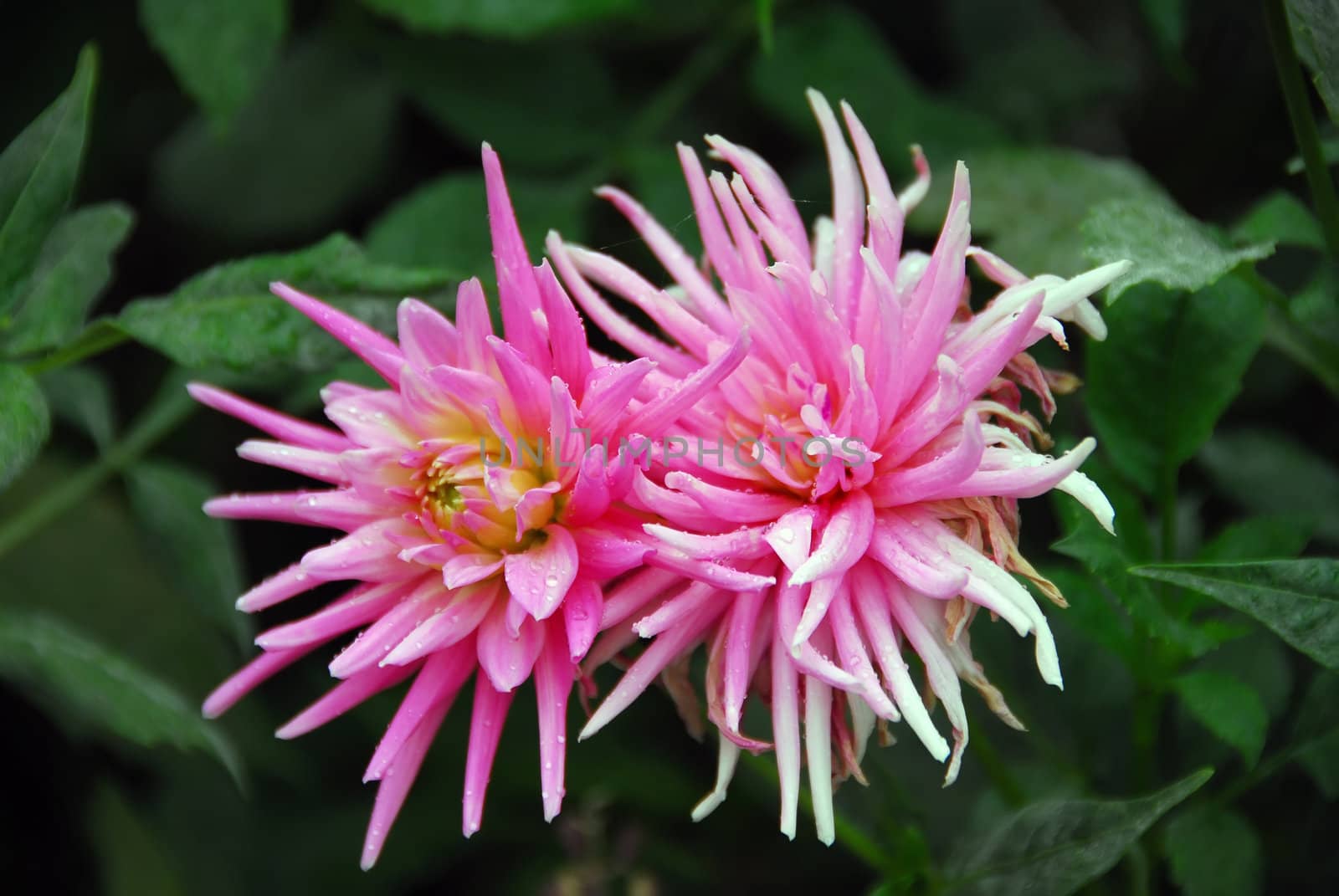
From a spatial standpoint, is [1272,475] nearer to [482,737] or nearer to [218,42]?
[482,737]

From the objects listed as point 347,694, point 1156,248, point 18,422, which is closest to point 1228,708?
point 1156,248

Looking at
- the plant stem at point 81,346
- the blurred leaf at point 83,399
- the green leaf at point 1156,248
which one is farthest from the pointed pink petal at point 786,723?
the blurred leaf at point 83,399

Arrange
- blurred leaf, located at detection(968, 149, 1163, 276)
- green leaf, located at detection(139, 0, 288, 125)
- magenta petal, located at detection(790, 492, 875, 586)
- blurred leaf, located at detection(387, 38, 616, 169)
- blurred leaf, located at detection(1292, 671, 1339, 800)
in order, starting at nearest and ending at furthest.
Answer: magenta petal, located at detection(790, 492, 875, 586), blurred leaf, located at detection(1292, 671, 1339, 800), blurred leaf, located at detection(968, 149, 1163, 276), green leaf, located at detection(139, 0, 288, 125), blurred leaf, located at detection(387, 38, 616, 169)

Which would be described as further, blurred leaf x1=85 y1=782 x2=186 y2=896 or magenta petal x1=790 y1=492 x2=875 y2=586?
blurred leaf x1=85 y1=782 x2=186 y2=896

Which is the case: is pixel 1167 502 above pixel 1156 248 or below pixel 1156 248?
below

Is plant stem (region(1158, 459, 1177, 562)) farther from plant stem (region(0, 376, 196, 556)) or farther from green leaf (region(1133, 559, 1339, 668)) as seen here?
plant stem (region(0, 376, 196, 556))

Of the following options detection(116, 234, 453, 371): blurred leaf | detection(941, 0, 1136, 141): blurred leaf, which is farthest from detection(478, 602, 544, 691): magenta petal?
detection(941, 0, 1136, 141): blurred leaf

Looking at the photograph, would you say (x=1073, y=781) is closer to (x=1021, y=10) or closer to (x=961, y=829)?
(x=961, y=829)
